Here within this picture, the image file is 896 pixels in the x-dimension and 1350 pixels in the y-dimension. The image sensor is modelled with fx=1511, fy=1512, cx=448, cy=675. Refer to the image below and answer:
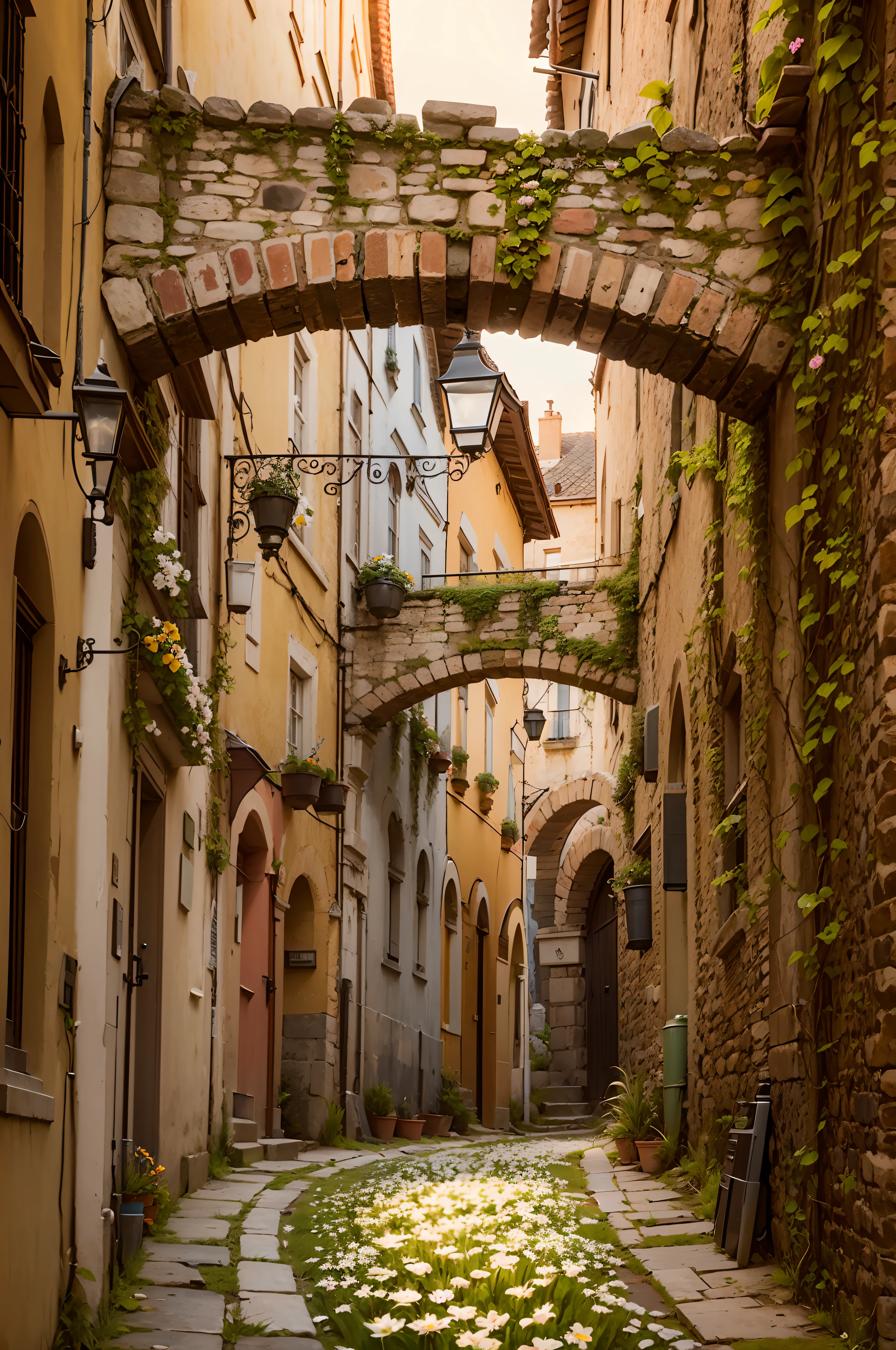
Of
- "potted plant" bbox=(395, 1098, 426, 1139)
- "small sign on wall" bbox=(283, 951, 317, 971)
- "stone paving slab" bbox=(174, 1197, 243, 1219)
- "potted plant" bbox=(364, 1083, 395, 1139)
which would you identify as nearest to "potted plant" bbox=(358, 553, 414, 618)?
"small sign on wall" bbox=(283, 951, 317, 971)

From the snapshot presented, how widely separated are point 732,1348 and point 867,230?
11.5ft

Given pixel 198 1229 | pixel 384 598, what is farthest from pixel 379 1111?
pixel 198 1229

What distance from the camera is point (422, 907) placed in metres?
17.6

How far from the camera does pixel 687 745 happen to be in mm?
9820

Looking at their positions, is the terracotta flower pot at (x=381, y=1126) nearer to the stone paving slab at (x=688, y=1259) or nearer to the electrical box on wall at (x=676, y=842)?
the electrical box on wall at (x=676, y=842)

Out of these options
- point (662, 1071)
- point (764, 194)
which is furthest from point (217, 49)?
point (662, 1071)

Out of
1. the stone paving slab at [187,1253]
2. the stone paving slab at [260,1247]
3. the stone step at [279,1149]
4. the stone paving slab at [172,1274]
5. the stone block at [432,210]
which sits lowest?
the stone step at [279,1149]

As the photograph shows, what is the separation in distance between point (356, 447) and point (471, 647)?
2.30m

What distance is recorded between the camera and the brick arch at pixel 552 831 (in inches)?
955

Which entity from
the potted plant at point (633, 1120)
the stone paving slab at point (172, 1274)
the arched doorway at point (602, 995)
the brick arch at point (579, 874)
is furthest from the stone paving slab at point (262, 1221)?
the brick arch at point (579, 874)

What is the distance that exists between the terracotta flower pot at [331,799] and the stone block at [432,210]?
6328mm

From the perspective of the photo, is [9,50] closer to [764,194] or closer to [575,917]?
[764,194]

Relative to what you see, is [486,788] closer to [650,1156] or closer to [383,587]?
[383,587]

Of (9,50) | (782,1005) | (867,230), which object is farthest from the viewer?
(782,1005)
